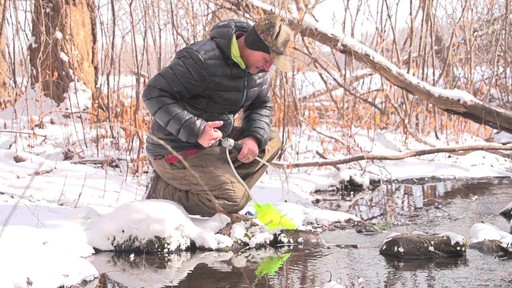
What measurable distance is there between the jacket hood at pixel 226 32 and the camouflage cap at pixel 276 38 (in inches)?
7.9

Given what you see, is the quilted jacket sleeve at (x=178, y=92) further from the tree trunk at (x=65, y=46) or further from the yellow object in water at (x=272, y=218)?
the tree trunk at (x=65, y=46)

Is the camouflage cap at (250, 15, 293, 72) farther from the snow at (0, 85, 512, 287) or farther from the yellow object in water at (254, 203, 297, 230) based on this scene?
the snow at (0, 85, 512, 287)

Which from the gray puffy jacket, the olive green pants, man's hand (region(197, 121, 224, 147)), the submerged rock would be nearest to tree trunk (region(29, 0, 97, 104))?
the olive green pants

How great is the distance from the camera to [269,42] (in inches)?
133

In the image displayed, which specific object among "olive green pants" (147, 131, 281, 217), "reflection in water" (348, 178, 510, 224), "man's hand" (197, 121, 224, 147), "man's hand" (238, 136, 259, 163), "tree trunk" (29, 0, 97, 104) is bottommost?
"reflection in water" (348, 178, 510, 224)

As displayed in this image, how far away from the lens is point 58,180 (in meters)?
4.65

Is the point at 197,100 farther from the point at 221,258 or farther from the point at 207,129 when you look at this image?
the point at 221,258

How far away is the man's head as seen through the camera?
3.35 m

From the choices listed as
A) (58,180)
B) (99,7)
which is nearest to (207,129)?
(58,180)

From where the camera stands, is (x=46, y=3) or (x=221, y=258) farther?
(x=46, y=3)

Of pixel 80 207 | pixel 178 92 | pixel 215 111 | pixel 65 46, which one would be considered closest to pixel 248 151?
pixel 215 111

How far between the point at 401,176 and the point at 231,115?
2870mm

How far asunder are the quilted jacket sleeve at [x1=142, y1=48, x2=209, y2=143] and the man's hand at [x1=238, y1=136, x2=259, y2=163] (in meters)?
0.37

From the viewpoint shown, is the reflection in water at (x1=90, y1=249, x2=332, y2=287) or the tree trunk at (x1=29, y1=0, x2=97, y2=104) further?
the tree trunk at (x1=29, y1=0, x2=97, y2=104)
